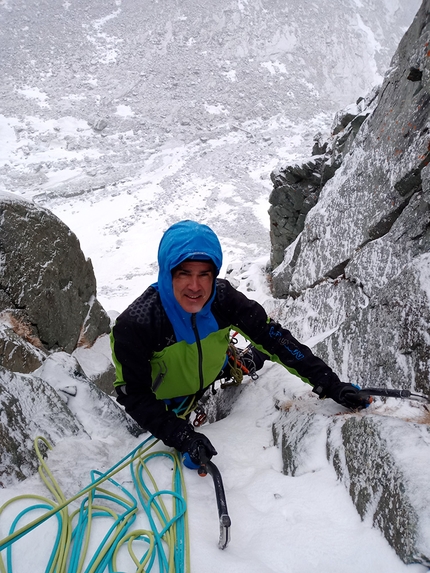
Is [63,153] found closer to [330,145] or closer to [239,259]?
[239,259]

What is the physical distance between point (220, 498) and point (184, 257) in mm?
1177

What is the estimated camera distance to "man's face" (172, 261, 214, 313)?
6.50 feet

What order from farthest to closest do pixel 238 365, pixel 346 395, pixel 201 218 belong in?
pixel 201 218 → pixel 238 365 → pixel 346 395

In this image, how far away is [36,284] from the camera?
502 centimetres

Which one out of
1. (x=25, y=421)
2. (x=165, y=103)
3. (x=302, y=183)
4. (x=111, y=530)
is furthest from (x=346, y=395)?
(x=165, y=103)

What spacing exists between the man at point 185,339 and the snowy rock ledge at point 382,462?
A: 30cm

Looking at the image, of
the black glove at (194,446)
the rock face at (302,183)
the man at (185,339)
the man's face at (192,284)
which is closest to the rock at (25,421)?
the man at (185,339)

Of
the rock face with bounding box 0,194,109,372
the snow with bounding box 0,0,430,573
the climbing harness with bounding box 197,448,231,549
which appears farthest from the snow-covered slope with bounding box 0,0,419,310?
the climbing harness with bounding box 197,448,231,549

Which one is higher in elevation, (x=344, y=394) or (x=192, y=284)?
(x=192, y=284)

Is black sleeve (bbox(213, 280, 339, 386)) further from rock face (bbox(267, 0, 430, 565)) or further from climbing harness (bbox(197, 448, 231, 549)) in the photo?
climbing harness (bbox(197, 448, 231, 549))

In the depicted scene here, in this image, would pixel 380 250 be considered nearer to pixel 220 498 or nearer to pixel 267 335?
pixel 267 335

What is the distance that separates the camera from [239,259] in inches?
624

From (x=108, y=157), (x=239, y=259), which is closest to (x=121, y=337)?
(x=239, y=259)

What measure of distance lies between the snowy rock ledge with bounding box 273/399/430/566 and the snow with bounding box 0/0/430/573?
5 centimetres
